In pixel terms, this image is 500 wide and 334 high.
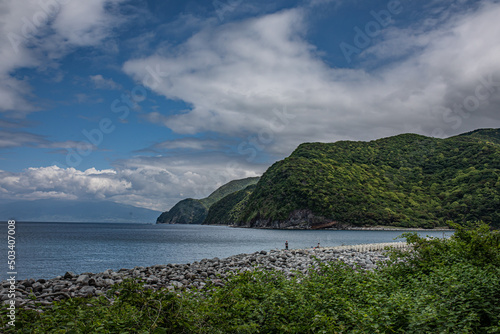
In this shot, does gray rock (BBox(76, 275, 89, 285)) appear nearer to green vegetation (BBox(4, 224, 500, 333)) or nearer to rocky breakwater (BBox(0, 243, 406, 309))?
rocky breakwater (BBox(0, 243, 406, 309))

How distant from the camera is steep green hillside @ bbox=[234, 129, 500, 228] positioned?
135375mm

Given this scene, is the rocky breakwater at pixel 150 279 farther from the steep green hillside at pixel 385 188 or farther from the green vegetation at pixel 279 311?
the steep green hillside at pixel 385 188

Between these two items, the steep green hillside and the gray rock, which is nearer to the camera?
the gray rock

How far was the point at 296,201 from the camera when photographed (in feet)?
489

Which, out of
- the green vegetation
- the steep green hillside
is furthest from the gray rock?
the steep green hillside

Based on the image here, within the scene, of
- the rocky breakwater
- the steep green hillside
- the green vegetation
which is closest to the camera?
the green vegetation

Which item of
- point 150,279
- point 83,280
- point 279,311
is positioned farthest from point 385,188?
point 279,311

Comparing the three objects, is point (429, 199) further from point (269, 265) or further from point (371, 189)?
point (269, 265)

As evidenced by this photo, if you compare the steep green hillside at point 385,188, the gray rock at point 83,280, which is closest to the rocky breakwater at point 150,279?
the gray rock at point 83,280

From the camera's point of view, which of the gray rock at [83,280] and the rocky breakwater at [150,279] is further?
the gray rock at [83,280]

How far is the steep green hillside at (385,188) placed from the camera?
444 ft

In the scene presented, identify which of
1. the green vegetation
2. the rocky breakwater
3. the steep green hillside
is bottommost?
the rocky breakwater

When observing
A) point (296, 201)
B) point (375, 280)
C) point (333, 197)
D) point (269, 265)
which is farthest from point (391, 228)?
point (375, 280)

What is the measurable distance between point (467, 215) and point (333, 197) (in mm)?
47615
